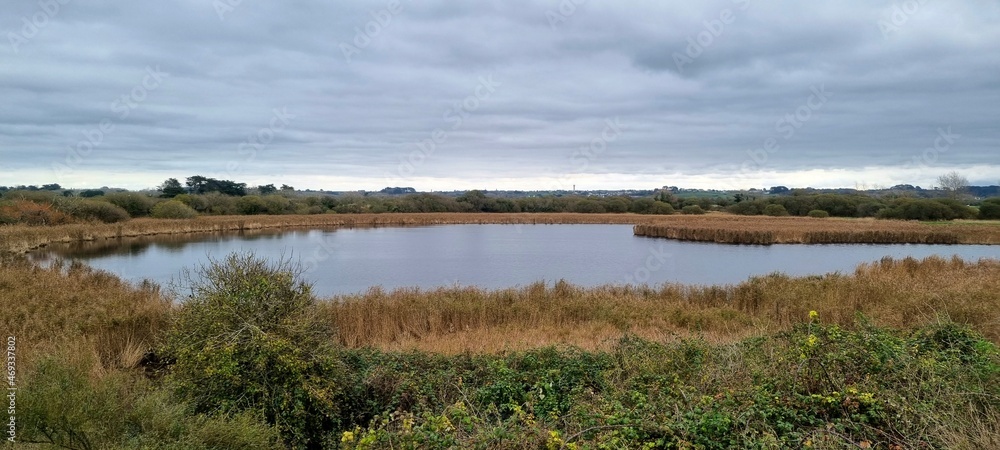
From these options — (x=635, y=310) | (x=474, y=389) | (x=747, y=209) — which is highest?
(x=747, y=209)

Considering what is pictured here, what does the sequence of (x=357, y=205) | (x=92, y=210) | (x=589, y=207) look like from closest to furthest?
(x=92, y=210), (x=357, y=205), (x=589, y=207)

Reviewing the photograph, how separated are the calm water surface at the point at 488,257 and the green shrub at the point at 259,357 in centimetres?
886

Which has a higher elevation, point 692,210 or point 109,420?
point 692,210

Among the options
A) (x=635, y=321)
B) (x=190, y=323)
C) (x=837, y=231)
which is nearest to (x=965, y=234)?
(x=837, y=231)

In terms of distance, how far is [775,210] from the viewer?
67.6m

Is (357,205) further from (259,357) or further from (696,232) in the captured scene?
(259,357)

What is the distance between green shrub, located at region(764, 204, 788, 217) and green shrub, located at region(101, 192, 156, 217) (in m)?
65.7

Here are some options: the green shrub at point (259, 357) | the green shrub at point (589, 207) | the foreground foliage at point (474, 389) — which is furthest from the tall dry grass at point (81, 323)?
the green shrub at point (589, 207)

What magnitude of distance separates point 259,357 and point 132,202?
53.3 meters

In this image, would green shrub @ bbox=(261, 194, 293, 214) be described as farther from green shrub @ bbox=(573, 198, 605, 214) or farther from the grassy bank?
green shrub @ bbox=(573, 198, 605, 214)

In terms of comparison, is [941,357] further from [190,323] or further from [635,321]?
[190,323]

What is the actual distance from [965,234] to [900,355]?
138 ft

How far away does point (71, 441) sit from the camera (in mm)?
4402

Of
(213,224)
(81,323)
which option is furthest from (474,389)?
(213,224)
